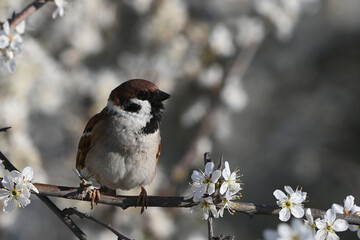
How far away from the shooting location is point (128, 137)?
2.76m

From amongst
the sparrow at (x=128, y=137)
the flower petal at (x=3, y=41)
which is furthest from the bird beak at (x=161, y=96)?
the flower petal at (x=3, y=41)

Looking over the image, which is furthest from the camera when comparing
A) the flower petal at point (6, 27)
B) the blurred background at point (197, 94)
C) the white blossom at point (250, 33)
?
the white blossom at point (250, 33)

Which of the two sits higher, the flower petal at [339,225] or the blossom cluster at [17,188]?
the blossom cluster at [17,188]

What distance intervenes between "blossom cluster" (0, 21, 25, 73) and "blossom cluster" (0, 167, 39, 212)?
0.55 meters

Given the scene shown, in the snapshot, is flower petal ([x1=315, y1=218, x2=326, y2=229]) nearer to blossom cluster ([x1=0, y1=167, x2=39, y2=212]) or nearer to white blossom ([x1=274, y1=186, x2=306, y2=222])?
white blossom ([x1=274, y1=186, x2=306, y2=222])

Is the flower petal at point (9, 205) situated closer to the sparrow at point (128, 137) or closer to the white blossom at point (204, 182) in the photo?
the white blossom at point (204, 182)

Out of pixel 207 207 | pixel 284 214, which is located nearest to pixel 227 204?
pixel 207 207

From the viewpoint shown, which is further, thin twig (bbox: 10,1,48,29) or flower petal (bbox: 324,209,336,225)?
thin twig (bbox: 10,1,48,29)

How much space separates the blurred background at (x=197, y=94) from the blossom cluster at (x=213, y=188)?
3.61 feet

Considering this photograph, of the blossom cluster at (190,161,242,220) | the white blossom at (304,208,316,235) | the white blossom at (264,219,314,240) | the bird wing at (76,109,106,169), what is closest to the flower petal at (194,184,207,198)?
the blossom cluster at (190,161,242,220)

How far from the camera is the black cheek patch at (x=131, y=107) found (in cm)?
281

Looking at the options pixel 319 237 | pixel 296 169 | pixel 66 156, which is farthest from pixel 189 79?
pixel 319 237

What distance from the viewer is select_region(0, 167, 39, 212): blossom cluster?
70.2 inches

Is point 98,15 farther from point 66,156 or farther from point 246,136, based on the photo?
point 246,136
